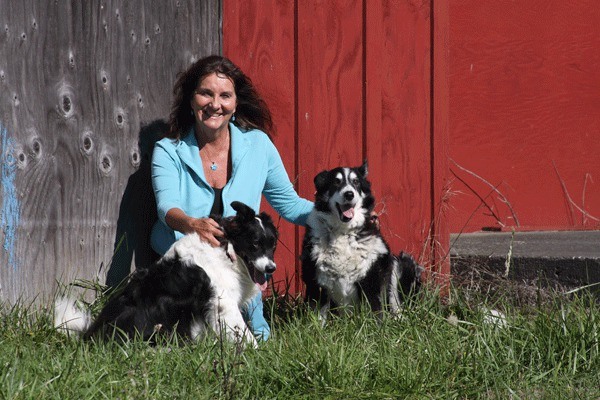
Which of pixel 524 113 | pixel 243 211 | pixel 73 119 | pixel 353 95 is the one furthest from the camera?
pixel 524 113

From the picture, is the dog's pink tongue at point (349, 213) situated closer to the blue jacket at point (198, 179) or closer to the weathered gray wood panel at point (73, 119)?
the blue jacket at point (198, 179)

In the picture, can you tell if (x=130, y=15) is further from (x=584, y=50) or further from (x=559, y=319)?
(x=584, y=50)

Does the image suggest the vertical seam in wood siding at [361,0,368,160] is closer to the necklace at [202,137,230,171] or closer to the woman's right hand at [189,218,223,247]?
the necklace at [202,137,230,171]

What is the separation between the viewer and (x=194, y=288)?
4707 millimetres

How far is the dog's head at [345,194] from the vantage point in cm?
532

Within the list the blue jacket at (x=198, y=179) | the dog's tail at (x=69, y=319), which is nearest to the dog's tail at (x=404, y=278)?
the blue jacket at (x=198, y=179)

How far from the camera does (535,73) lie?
25.5 feet

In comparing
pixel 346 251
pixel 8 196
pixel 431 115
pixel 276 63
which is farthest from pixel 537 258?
pixel 8 196

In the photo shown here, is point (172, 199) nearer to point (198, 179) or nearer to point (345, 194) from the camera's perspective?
point (198, 179)

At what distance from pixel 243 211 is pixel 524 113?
3748mm

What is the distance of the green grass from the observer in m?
3.51

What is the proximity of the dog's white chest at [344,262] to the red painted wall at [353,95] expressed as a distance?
1.61 ft

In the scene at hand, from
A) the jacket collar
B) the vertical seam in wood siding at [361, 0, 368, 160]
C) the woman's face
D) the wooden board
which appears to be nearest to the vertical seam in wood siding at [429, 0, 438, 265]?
the vertical seam in wood siding at [361, 0, 368, 160]

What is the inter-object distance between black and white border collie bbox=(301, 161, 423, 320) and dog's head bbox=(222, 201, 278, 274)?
620 millimetres
